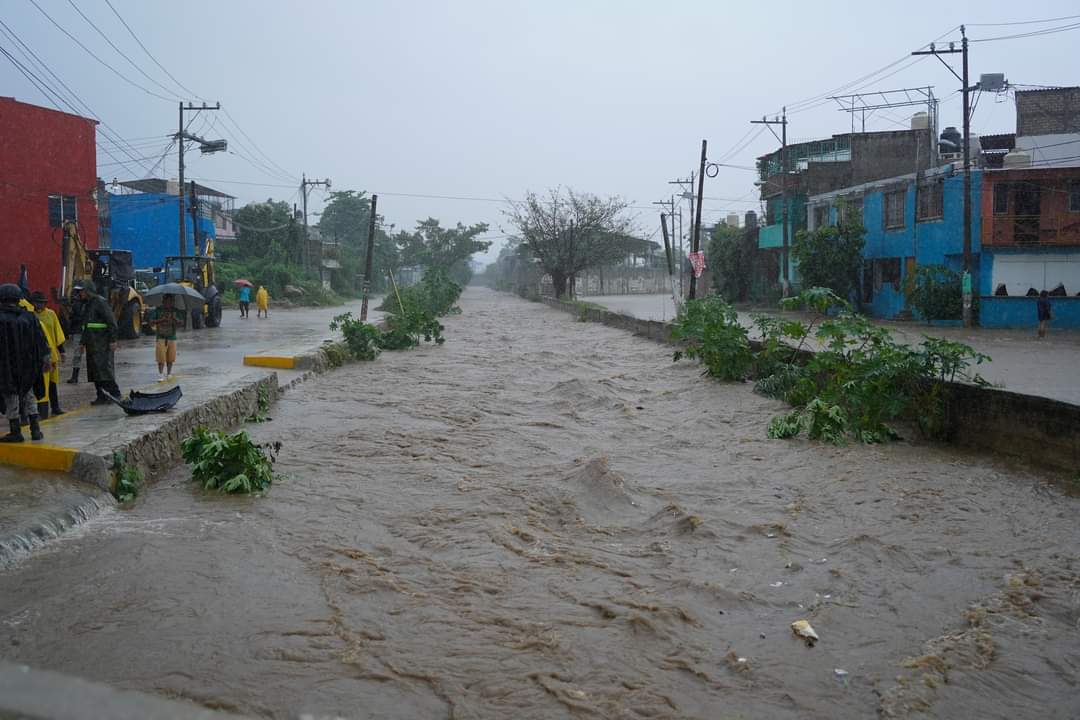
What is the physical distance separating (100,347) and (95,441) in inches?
101

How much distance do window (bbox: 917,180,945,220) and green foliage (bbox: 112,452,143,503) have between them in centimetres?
2989

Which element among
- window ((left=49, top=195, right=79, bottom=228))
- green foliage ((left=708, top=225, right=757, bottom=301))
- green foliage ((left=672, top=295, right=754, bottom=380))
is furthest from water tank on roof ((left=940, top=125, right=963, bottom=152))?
window ((left=49, top=195, right=79, bottom=228))

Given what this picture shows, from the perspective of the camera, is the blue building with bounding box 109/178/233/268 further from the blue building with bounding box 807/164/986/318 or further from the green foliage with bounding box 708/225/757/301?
the blue building with bounding box 807/164/986/318

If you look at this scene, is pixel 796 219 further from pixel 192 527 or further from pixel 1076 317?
Result: pixel 192 527

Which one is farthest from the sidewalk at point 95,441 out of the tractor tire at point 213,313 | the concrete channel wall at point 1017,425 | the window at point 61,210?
the tractor tire at point 213,313

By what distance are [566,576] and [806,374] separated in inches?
295

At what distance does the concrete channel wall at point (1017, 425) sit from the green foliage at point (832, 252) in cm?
2630

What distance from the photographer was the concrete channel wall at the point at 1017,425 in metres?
8.94

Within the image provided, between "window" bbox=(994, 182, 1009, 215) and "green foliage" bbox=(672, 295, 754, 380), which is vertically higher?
"window" bbox=(994, 182, 1009, 215)

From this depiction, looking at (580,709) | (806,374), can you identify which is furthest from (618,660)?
(806,374)

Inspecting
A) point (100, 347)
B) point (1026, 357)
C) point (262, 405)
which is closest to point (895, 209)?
point (1026, 357)

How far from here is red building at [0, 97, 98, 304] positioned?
2309 cm

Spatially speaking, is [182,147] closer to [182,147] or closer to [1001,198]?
[182,147]

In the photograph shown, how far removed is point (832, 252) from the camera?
3556cm
